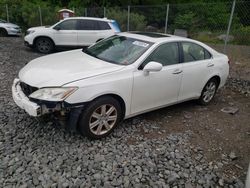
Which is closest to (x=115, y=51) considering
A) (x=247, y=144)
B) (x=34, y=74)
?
(x=34, y=74)


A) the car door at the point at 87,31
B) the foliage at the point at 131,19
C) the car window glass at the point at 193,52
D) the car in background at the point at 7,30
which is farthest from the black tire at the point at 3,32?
the car window glass at the point at 193,52

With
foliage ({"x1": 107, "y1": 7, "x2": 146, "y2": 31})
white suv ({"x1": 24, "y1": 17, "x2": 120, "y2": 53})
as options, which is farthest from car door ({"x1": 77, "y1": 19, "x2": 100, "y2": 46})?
foliage ({"x1": 107, "y1": 7, "x2": 146, "y2": 31})

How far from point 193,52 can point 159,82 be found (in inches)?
49.3

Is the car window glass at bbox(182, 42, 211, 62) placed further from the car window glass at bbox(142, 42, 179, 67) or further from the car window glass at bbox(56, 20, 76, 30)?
the car window glass at bbox(56, 20, 76, 30)

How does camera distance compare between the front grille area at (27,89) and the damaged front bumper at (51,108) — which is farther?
the front grille area at (27,89)

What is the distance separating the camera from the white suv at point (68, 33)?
966 cm

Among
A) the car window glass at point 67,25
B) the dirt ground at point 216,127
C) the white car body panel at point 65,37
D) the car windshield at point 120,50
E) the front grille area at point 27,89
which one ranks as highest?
the car windshield at point 120,50

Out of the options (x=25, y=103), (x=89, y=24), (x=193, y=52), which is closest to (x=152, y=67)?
(x=193, y=52)

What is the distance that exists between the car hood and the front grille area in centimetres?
5

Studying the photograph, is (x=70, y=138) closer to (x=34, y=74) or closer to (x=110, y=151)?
(x=110, y=151)

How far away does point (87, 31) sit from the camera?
995cm

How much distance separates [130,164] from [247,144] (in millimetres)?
2081

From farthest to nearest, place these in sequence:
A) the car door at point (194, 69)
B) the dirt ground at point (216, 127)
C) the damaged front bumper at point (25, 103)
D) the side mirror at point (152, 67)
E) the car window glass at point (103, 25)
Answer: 1. the car window glass at point (103, 25)
2. the car door at point (194, 69)
3. the side mirror at point (152, 67)
4. the dirt ground at point (216, 127)
5. the damaged front bumper at point (25, 103)

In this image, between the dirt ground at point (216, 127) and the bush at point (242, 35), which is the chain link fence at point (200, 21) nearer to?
the bush at point (242, 35)
